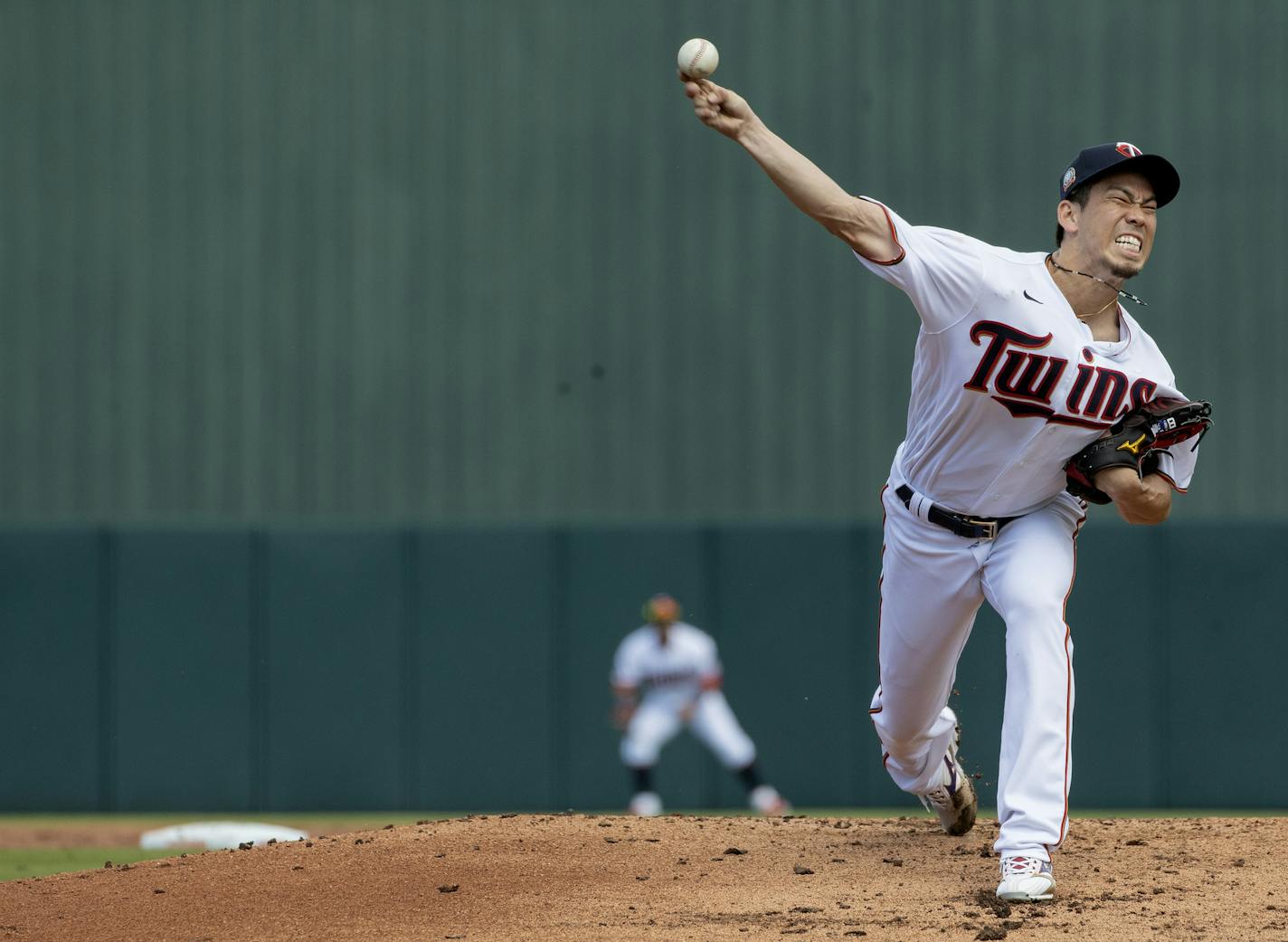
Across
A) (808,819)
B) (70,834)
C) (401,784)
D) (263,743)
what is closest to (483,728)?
(401,784)

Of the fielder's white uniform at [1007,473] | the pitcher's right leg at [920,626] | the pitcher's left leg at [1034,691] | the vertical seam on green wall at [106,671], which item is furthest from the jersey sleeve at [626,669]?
the pitcher's left leg at [1034,691]

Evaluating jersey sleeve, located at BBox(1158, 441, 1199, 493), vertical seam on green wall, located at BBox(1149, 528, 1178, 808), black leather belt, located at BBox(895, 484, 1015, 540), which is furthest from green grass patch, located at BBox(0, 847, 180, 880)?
vertical seam on green wall, located at BBox(1149, 528, 1178, 808)

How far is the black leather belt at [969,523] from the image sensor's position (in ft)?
14.0

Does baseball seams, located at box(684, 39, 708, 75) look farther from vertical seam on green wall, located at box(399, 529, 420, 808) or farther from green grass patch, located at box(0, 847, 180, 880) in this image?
vertical seam on green wall, located at box(399, 529, 420, 808)

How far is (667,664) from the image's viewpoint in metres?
10.8

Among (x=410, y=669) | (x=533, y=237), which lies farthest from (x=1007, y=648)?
(x=533, y=237)

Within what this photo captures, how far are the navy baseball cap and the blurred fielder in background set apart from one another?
22.7 ft

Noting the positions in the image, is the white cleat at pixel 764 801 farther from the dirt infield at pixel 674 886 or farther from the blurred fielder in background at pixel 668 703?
the dirt infield at pixel 674 886

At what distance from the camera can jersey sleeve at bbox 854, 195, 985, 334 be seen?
3875 millimetres

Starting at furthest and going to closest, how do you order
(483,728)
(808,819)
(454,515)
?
(454,515) → (483,728) → (808,819)

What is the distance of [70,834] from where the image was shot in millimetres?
9664

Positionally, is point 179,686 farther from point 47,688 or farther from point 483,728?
point 483,728

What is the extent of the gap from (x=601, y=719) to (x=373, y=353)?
3.23 meters

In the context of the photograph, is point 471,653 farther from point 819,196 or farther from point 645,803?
point 819,196
